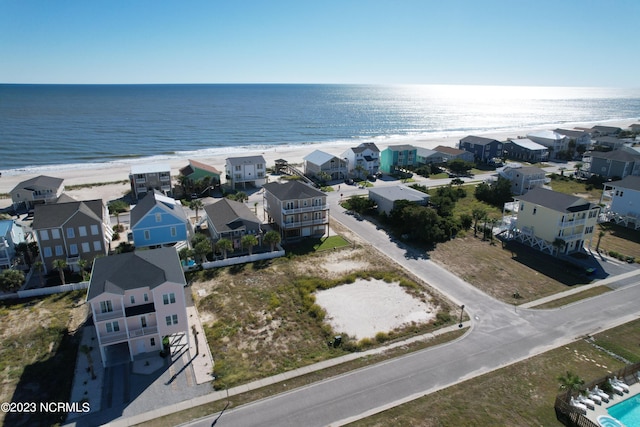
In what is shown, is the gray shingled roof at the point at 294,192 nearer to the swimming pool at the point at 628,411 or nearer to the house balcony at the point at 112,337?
the house balcony at the point at 112,337

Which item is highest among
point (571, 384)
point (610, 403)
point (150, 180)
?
point (150, 180)

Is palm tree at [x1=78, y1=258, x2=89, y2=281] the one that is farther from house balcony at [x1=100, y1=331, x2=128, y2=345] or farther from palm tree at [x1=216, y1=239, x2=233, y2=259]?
house balcony at [x1=100, y1=331, x2=128, y2=345]

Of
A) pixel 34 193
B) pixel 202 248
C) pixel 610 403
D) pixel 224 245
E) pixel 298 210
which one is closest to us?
pixel 610 403

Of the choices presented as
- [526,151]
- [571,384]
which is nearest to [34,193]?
[571,384]

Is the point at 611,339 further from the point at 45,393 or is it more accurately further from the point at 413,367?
the point at 45,393

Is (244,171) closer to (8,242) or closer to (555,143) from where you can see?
(8,242)

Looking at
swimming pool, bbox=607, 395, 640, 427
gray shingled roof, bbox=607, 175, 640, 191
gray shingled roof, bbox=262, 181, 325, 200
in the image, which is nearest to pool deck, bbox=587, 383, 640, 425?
swimming pool, bbox=607, 395, 640, 427

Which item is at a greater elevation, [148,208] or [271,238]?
[148,208]

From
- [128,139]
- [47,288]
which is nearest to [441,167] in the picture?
[47,288]
